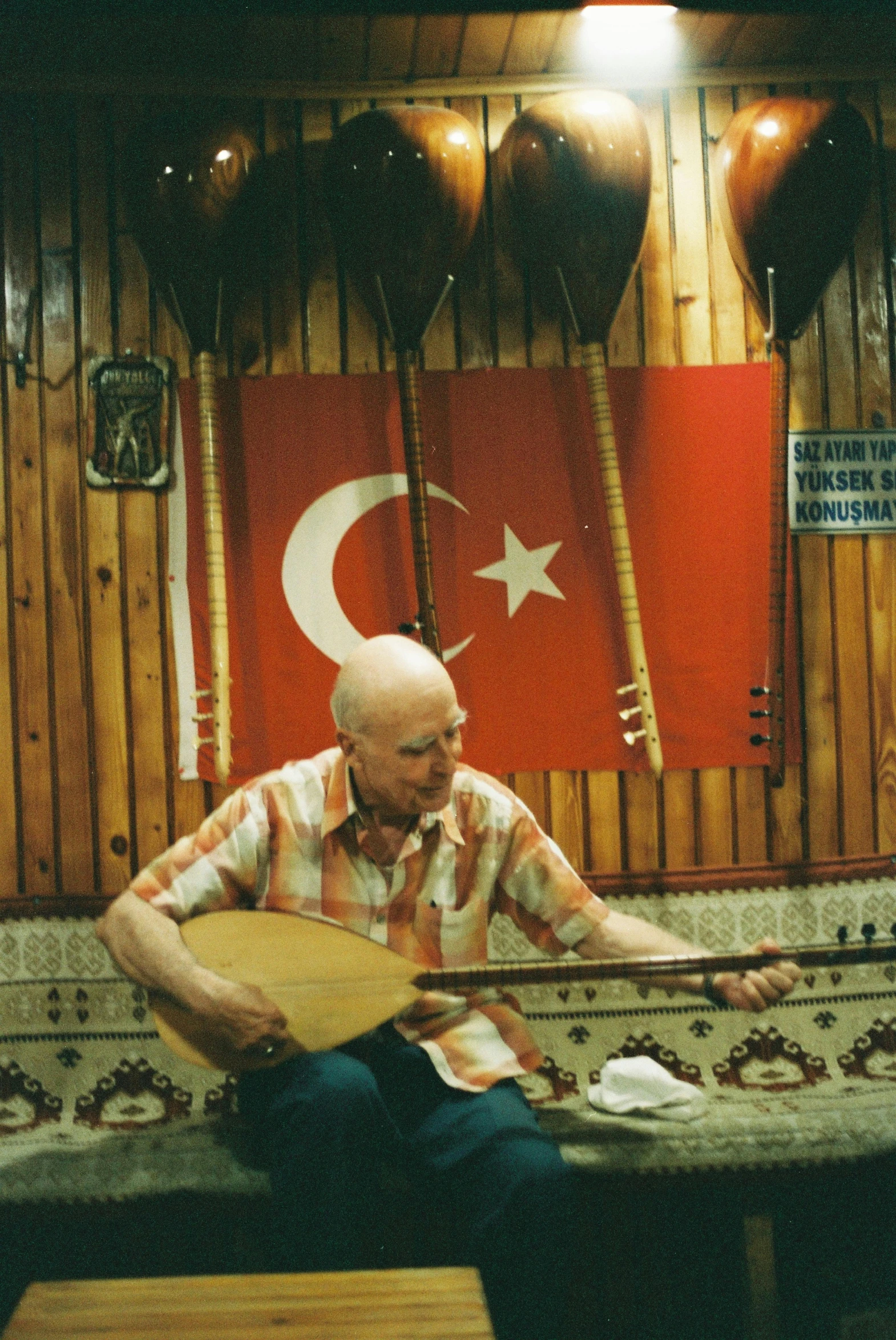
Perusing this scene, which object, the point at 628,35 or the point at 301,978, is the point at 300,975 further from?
the point at 628,35

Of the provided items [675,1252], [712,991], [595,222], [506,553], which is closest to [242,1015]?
[712,991]

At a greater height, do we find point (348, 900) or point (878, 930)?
point (348, 900)

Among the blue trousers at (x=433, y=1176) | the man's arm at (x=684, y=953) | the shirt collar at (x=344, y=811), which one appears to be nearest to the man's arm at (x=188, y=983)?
the blue trousers at (x=433, y=1176)

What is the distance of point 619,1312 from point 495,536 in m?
2.02

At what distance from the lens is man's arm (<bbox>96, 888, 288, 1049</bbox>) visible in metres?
2.05

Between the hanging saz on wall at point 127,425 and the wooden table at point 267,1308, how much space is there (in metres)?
2.06

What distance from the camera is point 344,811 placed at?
7.27 feet

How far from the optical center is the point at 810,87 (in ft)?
9.93

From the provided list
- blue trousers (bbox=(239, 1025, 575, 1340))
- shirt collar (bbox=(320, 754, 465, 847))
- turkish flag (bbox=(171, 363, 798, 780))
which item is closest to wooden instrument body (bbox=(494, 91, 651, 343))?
turkish flag (bbox=(171, 363, 798, 780))

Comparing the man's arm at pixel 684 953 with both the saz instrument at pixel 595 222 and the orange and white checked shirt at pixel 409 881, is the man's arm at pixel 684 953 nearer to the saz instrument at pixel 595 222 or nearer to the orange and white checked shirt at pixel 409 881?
the orange and white checked shirt at pixel 409 881

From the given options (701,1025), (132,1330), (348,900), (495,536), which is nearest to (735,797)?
(701,1025)

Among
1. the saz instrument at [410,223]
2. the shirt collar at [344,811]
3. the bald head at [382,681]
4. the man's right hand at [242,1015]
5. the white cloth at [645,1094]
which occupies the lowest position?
the white cloth at [645,1094]

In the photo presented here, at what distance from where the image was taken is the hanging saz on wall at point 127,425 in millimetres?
2883

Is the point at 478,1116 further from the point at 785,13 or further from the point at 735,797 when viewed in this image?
the point at 785,13
